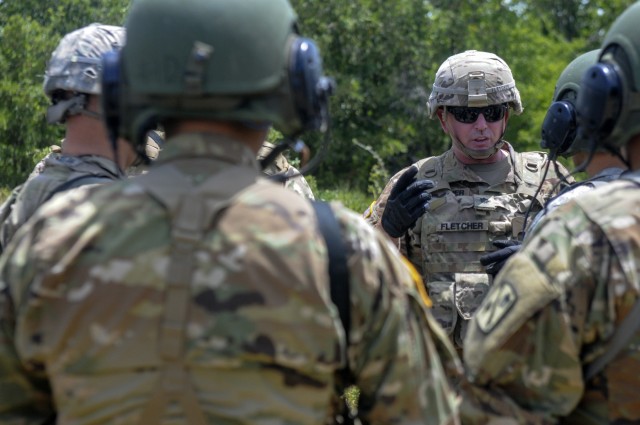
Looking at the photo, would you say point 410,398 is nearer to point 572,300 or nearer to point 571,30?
point 572,300

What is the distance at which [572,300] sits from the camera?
2.72 meters

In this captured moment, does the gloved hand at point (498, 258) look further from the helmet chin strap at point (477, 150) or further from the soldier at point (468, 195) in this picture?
the helmet chin strap at point (477, 150)

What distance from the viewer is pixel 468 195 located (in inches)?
225

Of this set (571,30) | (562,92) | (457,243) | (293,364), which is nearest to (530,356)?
(293,364)

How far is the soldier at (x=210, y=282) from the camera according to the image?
8.02 ft

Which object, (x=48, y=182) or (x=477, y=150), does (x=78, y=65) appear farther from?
(x=477, y=150)

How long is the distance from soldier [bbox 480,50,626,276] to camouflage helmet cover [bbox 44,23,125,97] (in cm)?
160

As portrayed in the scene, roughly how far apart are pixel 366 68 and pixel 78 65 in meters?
13.1

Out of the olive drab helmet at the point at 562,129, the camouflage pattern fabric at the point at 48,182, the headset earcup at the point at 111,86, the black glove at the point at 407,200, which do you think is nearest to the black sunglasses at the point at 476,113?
the black glove at the point at 407,200

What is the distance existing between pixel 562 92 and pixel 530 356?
7.45 feet

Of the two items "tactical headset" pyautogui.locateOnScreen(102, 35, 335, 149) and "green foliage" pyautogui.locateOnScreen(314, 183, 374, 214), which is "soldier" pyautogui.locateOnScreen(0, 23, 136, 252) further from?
"green foliage" pyautogui.locateOnScreen(314, 183, 374, 214)

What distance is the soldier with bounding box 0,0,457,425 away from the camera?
244cm

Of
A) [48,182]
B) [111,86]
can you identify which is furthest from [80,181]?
[111,86]

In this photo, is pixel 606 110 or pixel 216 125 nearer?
pixel 216 125
